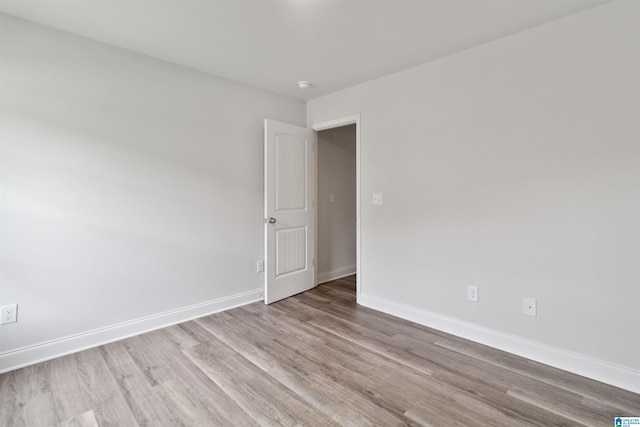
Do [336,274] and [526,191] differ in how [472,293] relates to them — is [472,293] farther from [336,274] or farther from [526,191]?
[336,274]

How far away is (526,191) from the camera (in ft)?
7.31

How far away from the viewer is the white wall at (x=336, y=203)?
4141 mm

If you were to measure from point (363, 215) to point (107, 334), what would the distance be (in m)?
2.51

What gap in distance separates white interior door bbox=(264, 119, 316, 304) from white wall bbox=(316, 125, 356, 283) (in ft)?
1.07

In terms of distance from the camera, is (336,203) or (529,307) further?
(336,203)

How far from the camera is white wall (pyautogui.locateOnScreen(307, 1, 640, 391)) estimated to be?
189 centimetres

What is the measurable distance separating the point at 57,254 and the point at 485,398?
302cm

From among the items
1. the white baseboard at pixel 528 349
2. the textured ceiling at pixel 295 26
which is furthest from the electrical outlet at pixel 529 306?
the textured ceiling at pixel 295 26

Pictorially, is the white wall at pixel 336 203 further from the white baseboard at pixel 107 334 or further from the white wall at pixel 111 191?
the white baseboard at pixel 107 334

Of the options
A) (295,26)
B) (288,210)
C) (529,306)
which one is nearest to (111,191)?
(288,210)

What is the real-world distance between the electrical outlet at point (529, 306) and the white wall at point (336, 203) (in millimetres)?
2409

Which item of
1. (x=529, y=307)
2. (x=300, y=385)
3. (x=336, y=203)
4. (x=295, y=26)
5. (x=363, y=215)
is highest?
(x=295, y=26)

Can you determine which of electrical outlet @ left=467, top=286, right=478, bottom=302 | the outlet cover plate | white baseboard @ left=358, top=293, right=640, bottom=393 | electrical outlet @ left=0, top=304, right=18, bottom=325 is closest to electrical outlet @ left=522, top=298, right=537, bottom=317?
the outlet cover plate

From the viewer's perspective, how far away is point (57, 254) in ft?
7.37
